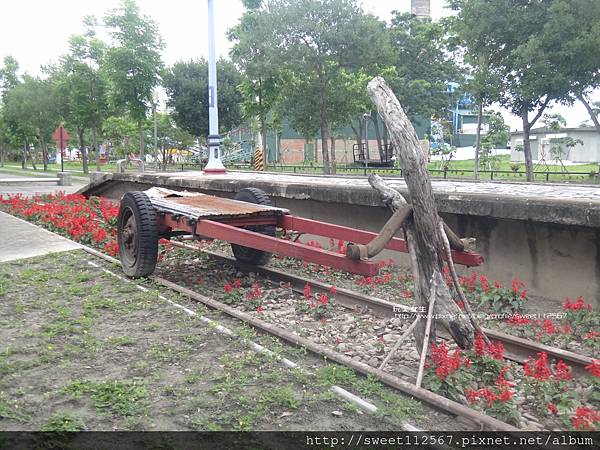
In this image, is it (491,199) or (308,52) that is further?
(308,52)

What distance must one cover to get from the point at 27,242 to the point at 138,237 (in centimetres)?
420

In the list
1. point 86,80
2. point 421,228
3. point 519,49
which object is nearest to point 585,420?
point 421,228

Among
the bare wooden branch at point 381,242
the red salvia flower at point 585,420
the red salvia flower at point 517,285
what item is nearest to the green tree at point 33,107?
the red salvia flower at point 517,285

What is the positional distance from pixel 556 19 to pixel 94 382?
16.2 meters

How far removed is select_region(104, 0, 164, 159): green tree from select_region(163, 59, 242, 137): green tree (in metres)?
8.93

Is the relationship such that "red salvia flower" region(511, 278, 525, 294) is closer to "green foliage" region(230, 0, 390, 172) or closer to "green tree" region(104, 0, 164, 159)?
"green foliage" region(230, 0, 390, 172)

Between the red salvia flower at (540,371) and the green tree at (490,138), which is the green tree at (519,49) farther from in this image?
the red salvia flower at (540,371)

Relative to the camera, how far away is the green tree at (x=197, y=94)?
37.1 metres

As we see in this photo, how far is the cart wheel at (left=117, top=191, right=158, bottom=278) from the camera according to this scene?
7.36 metres

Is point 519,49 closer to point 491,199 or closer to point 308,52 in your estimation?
point 308,52

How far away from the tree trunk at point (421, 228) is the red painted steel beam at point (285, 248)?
14.9 inches

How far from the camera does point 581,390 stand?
4.21 m

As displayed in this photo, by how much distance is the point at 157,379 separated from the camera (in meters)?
4.28

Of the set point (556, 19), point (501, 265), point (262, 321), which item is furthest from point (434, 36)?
point (262, 321)
